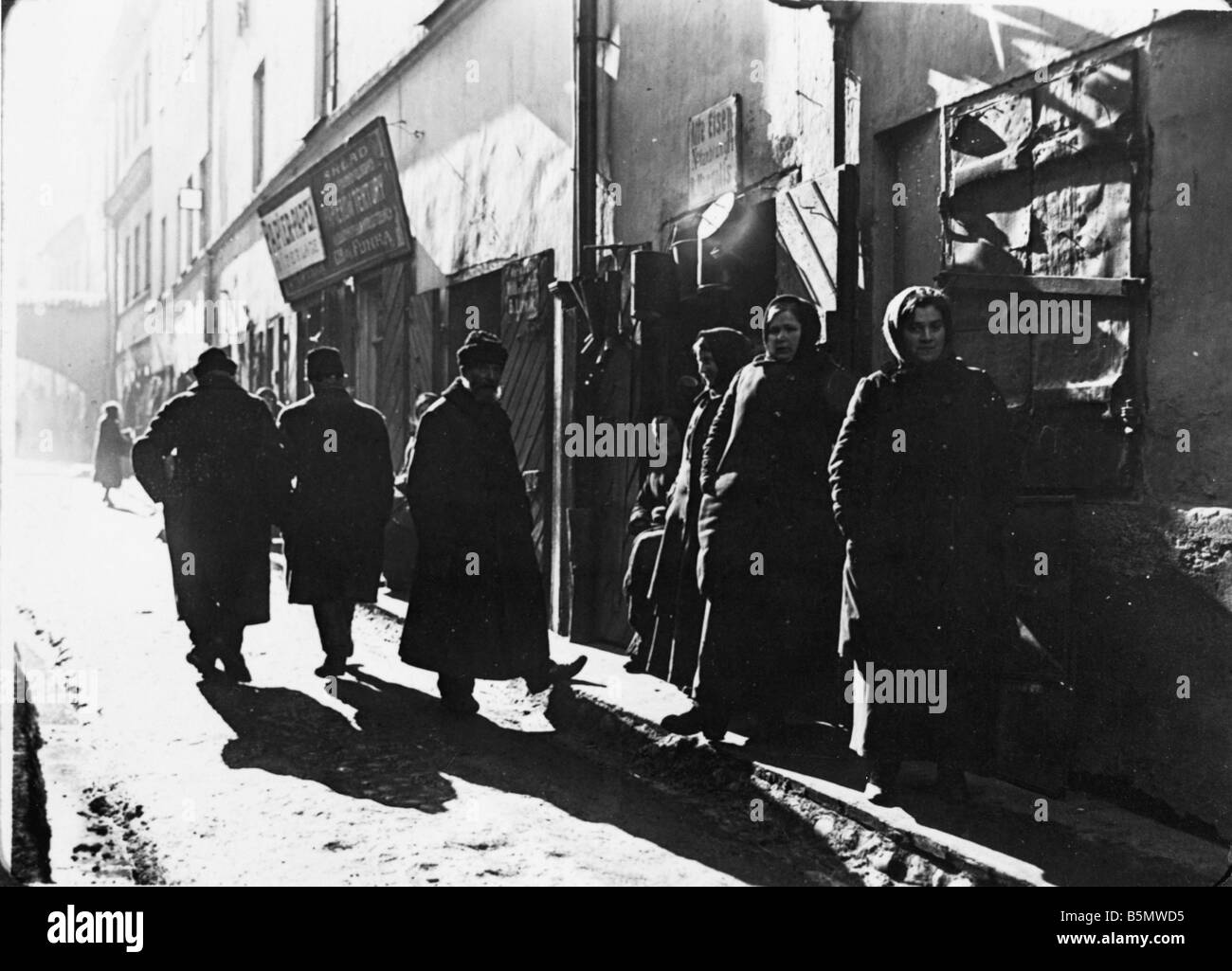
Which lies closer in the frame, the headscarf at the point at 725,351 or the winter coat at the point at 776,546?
the winter coat at the point at 776,546

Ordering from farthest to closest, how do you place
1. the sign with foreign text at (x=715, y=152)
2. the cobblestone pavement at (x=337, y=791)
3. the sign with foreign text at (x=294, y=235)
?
the sign with foreign text at (x=294, y=235)
the sign with foreign text at (x=715, y=152)
the cobblestone pavement at (x=337, y=791)

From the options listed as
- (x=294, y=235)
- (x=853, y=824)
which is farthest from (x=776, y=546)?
(x=294, y=235)

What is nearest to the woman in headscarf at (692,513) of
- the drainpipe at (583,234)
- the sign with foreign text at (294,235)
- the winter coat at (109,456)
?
the drainpipe at (583,234)

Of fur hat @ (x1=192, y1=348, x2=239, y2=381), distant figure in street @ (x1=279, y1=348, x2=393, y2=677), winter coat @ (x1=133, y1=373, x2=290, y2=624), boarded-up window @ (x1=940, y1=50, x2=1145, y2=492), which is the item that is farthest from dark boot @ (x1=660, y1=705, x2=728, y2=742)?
fur hat @ (x1=192, y1=348, x2=239, y2=381)

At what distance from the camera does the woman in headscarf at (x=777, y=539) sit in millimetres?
5273

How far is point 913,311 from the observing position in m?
4.40

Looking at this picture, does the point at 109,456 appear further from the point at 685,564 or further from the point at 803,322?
the point at 803,322

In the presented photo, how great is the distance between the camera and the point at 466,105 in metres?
Result: 10.8

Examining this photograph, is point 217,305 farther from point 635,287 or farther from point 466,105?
point 635,287

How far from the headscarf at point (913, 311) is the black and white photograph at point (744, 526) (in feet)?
0.04

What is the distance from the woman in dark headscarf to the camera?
230 inches

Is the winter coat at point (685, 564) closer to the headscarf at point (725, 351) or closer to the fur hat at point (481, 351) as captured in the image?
the headscarf at point (725, 351)

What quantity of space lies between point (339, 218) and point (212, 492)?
774cm

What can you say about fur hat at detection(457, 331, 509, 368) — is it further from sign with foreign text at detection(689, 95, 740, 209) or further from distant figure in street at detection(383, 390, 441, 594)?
distant figure in street at detection(383, 390, 441, 594)
